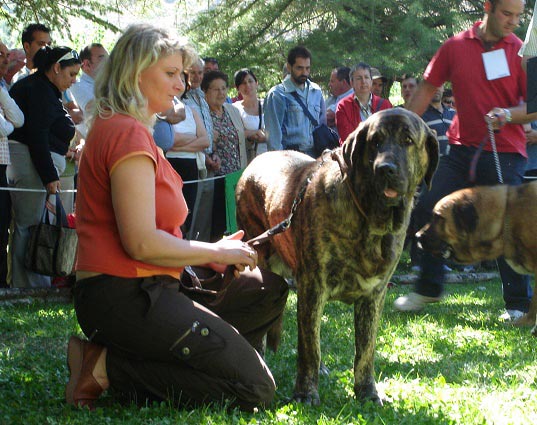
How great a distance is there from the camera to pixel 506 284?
7.52 metres

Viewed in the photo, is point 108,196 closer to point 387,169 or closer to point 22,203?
point 387,169

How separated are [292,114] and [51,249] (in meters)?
3.59

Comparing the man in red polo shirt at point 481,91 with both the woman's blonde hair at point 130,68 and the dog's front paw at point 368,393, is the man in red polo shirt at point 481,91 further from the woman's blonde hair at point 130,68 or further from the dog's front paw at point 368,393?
the woman's blonde hair at point 130,68

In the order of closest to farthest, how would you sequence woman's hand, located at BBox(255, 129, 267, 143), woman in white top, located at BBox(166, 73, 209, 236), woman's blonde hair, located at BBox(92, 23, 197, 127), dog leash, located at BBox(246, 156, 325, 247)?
woman's blonde hair, located at BBox(92, 23, 197, 127) → dog leash, located at BBox(246, 156, 325, 247) → woman in white top, located at BBox(166, 73, 209, 236) → woman's hand, located at BBox(255, 129, 267, 143)

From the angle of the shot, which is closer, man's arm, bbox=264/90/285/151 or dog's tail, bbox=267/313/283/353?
dog's tail, bbox=267/313/283/353

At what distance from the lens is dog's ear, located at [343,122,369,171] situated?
164 inches

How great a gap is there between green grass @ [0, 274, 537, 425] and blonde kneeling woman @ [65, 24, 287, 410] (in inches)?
6.0

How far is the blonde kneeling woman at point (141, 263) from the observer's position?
374 centimetres

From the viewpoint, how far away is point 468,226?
727 cm

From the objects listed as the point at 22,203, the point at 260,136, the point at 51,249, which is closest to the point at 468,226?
the point at 260,136

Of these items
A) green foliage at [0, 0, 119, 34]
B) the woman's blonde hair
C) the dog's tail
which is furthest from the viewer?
green foliage at [0, 0, 119, 34]

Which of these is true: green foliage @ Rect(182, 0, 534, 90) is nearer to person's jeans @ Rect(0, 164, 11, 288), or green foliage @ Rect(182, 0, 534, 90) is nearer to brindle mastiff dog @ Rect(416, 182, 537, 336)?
brindle mastiff dog @ Rect(416, 182, 537, 336)

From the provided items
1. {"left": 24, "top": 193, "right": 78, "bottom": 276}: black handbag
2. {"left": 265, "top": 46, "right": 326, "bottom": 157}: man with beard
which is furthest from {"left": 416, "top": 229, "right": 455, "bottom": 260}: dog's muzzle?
{"left": 24, "top": 193, "right": 78, "bottom": 276}: black handbag

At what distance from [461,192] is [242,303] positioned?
10.7 ft
